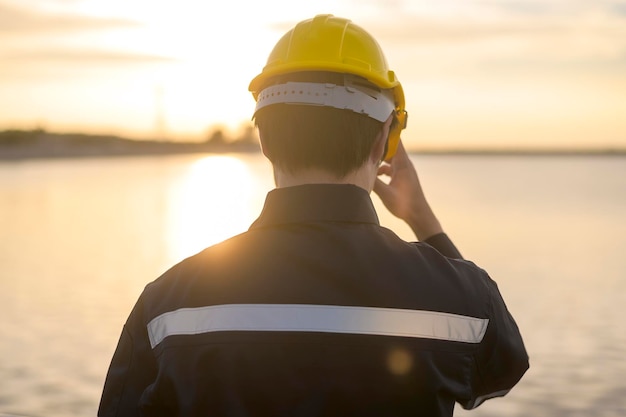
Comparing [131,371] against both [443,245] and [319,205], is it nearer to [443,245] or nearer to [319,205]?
[319,205]

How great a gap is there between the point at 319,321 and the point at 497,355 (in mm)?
409

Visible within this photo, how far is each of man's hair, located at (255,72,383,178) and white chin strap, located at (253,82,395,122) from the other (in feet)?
0.04

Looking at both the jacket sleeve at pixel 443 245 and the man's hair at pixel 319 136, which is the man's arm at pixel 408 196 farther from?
the man's hair at pixel 319 136

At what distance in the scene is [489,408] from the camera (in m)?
7.09

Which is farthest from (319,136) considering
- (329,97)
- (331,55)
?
(331,55)

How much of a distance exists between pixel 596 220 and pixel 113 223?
49.2 ft

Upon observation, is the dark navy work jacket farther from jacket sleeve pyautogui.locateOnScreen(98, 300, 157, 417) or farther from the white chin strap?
the white chin strap

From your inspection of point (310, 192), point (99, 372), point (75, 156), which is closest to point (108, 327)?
point (99, 372)

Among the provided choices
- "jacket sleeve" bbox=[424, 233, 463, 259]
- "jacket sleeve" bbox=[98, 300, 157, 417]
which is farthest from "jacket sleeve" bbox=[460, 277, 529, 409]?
"jacket sleeve" bbox=[98, 300, 157, 417]

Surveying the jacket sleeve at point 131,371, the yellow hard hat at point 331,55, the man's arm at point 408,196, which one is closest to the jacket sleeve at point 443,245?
the man's arm at point 408,196

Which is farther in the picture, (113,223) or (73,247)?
(113,223)

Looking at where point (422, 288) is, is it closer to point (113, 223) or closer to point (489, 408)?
point (489, 408)

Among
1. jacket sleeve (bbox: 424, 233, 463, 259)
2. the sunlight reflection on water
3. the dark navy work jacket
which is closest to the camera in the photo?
the dark navy work jacket

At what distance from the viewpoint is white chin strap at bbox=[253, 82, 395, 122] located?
1828 millimetres
